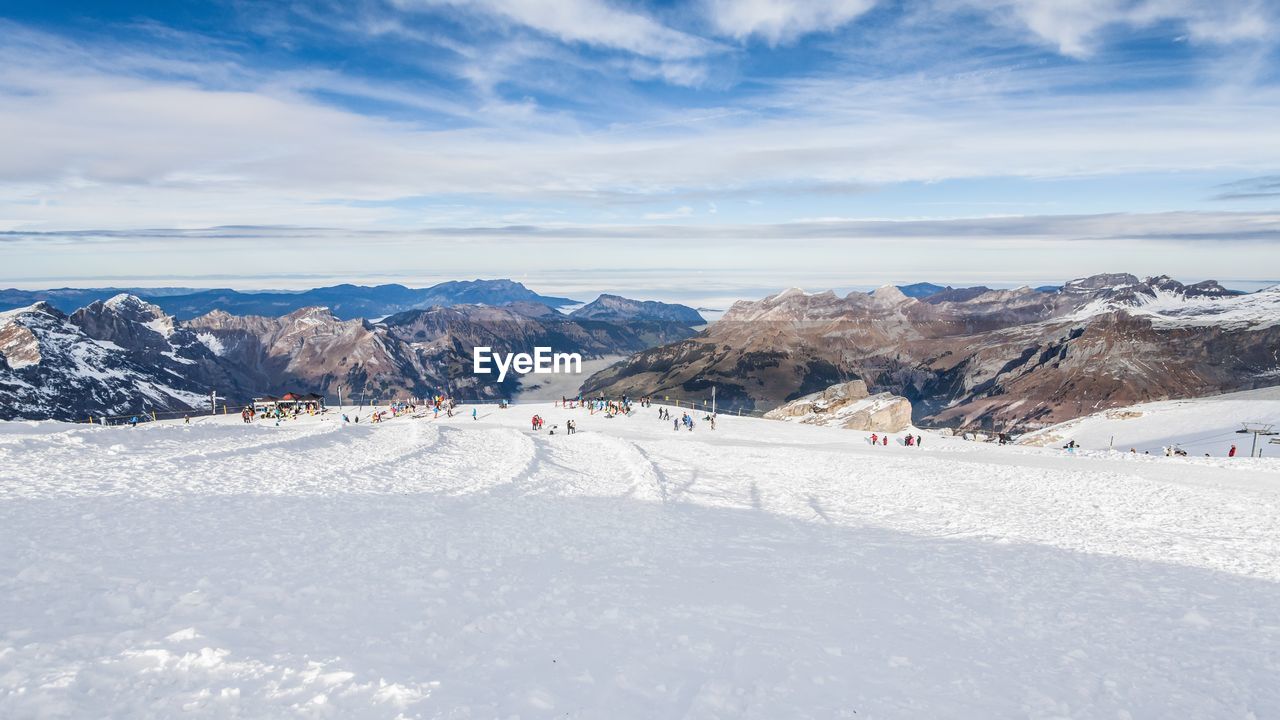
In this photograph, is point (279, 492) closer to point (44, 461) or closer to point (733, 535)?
point (44, 461)

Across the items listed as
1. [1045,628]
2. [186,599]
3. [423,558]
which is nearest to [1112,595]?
[1045,628]

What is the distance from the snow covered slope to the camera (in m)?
96.5

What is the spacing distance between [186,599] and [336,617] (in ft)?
9.26

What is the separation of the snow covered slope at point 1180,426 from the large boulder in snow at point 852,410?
2567 centimetres

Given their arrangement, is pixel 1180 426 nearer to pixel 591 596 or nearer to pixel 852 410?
pixel 852 410

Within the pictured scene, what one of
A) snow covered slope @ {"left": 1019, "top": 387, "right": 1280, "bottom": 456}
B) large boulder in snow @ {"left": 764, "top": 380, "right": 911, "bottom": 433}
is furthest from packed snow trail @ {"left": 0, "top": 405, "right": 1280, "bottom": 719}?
snow covered slope @ {"left": 1019, "top": 387, "right": 1280, "bottom": 456}

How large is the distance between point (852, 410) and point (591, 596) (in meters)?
90.1

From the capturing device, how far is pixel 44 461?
24.5 m

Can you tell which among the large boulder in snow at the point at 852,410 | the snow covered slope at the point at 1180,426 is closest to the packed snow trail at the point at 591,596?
the large boulder in snow at the point at 852,410

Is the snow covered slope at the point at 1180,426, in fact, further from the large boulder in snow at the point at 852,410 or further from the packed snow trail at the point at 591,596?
the packed snow trail at the point at 591,596

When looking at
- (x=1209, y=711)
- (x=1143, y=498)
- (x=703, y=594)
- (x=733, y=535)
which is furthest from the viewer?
(x=1143, y=498)

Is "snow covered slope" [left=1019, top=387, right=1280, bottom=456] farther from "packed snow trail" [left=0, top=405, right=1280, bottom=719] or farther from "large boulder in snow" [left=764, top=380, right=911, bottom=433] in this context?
"packed snow trail" [left=0, top=405, right=1280, bottom=719]

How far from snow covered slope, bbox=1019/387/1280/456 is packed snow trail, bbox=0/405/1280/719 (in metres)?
82.4

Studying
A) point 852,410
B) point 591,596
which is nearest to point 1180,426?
point 852,410
